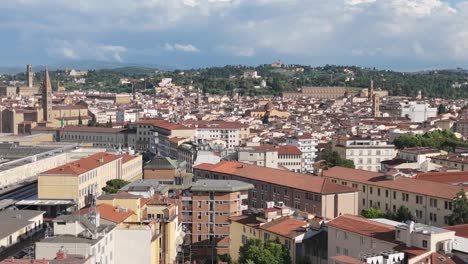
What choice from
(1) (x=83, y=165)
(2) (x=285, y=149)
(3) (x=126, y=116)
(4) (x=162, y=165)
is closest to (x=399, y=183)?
(4) (x=162, y=165)

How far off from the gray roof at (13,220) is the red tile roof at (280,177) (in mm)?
10697

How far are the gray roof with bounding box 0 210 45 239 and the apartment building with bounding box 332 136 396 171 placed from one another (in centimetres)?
2544

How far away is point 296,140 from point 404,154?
33.4 feet

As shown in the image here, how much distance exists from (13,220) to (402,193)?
49.2ft

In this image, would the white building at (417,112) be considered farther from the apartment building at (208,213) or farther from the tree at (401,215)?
the apartment building at (208,213)

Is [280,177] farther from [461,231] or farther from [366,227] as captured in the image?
[461,231]

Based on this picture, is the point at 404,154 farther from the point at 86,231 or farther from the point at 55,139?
the point at 55,139

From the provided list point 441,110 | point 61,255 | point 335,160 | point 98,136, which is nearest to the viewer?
point 61,255

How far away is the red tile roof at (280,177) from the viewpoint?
30234mm

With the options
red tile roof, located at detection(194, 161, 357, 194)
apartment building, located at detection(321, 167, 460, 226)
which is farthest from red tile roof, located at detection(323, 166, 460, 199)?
red tile roof, located at detection(194, 161, 357, 194)

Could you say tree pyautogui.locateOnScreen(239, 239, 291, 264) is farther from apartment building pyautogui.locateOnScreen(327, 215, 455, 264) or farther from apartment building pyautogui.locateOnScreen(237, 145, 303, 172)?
apartment building pyautogui.locateOnScreen(237, 145, 303, 172)

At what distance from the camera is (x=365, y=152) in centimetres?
4725

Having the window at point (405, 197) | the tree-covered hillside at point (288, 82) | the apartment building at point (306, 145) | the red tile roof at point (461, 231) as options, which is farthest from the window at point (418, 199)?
the tree-covered hillside at point (288, 82)

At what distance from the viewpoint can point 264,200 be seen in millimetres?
33094
